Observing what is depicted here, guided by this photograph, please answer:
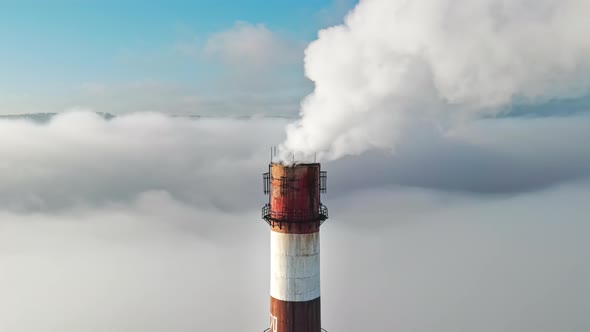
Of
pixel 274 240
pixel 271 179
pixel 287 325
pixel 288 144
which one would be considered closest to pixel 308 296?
pixel 287 325

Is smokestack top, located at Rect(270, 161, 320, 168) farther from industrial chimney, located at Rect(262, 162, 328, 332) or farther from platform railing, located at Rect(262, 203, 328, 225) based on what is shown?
platform railing, located at Rect(262, 203, 328, 225)

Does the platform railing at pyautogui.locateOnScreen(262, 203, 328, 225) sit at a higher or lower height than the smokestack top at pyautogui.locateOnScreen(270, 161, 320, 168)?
lower

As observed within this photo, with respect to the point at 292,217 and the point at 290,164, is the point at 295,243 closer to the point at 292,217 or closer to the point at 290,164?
the point at 292,217

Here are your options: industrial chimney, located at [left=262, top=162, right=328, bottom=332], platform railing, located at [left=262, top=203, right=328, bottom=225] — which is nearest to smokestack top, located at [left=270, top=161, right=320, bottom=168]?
industrial chimney, located at [left=262, top=162, right=328, bottom=332]

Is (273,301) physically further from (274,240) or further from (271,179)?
(271,179)

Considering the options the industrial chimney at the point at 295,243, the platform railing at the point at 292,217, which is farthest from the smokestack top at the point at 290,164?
the platform railing at the point at 292,217

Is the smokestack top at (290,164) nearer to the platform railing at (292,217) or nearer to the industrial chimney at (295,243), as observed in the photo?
the industrial chimney at (295,243)

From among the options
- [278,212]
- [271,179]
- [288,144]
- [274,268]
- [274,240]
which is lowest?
[274,268]

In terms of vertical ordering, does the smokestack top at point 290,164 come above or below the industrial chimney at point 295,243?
above
